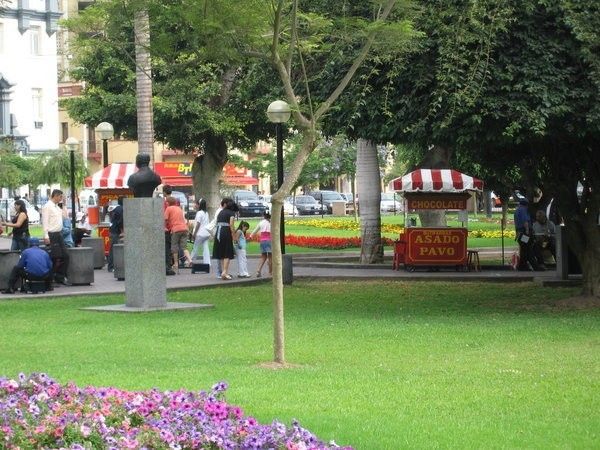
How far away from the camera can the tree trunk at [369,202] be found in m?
31.9

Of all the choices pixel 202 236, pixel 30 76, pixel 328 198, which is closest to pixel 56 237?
pixel 202 236

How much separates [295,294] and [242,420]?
15971 mm

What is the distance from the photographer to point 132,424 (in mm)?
8117

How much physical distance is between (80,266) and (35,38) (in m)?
50.6

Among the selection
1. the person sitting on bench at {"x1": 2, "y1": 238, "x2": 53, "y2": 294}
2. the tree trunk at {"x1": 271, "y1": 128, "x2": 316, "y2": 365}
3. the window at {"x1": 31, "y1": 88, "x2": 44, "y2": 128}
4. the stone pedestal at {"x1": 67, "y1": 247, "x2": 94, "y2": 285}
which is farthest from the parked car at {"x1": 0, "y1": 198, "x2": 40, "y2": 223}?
the tree trunk at {"x1": 271, "y1": 128, "x2": 316, "y2": 365}

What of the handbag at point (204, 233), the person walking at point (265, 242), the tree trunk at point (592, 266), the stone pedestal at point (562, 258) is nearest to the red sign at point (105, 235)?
the handbag at point (204, 233)

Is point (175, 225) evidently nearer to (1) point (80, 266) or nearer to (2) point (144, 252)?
(1) point (80, 266)

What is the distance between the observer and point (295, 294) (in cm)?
2416

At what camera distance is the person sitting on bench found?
22703mm

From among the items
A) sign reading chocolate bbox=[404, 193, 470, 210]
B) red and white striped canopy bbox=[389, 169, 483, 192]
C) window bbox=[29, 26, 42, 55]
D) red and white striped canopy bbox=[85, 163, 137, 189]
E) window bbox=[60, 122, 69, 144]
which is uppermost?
window bbox=[29, 26, 42, 55]

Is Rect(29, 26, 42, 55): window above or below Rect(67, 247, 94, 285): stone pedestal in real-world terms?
above

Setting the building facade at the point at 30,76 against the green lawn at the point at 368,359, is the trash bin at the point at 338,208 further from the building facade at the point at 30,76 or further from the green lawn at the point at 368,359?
the green lawn at the point at 368,359

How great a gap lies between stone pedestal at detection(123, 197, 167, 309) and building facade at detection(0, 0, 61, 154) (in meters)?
51.9

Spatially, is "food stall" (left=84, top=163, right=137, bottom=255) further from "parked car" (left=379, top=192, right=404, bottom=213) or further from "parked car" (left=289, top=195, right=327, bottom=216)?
"parked car" (left=379, top=192, right=404, bottom=213)
